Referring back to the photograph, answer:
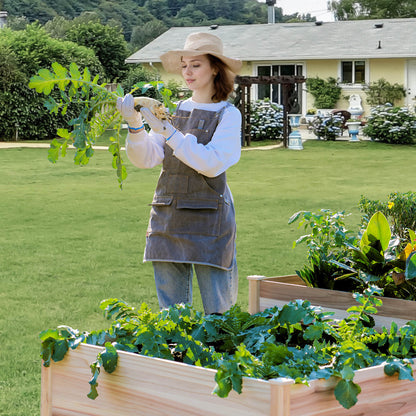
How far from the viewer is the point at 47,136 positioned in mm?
27812

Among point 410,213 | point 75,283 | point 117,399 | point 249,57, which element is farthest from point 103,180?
point 249,57

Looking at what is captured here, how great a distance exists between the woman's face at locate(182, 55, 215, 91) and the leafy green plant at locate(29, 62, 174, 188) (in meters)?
0.24

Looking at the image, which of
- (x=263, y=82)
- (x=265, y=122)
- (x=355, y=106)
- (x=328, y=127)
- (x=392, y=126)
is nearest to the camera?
(x=263, y=82)

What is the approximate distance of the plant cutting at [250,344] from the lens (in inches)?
86.5

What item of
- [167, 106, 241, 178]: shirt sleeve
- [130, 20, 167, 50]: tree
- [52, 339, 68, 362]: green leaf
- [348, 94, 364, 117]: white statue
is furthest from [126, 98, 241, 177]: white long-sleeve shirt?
[130, 20, 167, 50]: tree

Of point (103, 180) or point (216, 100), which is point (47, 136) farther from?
point (216, 100)

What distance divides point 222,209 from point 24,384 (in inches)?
62.4

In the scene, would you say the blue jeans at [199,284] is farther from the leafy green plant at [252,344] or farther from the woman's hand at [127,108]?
the leafy green plant at [252,344]

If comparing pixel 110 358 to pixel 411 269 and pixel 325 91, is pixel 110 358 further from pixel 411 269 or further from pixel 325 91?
pixel 325 91

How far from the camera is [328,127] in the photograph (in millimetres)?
25562

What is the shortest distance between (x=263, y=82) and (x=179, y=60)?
19677mm

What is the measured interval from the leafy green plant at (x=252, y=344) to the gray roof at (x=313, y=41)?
31.2 metres

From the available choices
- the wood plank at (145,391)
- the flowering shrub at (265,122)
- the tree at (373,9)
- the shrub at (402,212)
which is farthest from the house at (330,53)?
the tree at (373,9)

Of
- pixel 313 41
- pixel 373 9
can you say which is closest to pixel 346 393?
pixel 313 41
